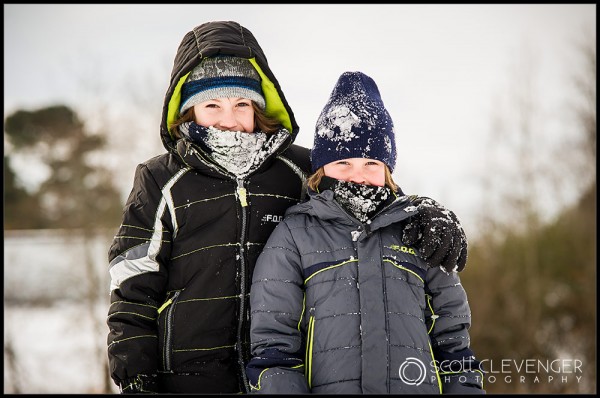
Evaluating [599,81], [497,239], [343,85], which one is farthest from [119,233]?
[599,81]

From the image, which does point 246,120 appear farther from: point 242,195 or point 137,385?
point 137,385

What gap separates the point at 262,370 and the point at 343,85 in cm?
127

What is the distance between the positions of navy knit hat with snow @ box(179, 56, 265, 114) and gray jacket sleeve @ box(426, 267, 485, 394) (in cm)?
114

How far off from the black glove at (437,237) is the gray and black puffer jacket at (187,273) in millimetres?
590

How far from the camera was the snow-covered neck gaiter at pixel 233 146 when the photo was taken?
2617mm

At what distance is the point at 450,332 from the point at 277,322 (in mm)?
728

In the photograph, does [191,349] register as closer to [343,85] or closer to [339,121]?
[339,121]

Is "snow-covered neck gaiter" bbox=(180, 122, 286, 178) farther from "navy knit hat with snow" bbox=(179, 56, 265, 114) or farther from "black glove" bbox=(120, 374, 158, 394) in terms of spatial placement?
"black glove" bbox=(120, 374, 158, 394)

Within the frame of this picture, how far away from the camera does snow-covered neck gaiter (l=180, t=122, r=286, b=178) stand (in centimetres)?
262

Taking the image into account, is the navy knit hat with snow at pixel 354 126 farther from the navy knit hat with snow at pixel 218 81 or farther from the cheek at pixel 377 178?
the navy knit hat with snow at pixel 218 81

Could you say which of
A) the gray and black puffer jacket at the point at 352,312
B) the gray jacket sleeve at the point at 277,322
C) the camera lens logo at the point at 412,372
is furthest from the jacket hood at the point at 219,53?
the camera lens logo at the point at 412,372

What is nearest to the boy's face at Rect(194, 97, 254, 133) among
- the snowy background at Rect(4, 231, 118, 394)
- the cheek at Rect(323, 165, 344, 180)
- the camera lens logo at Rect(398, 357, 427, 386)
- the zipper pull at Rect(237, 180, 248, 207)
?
the zipper pull at Rect(237, 180, 248, 207)

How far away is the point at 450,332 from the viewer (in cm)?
249

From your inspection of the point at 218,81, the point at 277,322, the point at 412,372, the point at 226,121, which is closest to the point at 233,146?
the point at 226,121
